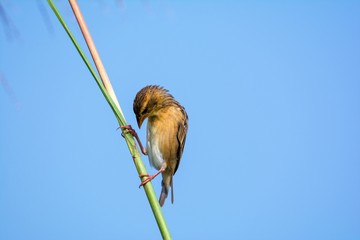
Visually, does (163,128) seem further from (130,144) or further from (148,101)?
(130,144)

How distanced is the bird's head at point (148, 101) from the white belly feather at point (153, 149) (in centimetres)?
23

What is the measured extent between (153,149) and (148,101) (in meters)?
0.58

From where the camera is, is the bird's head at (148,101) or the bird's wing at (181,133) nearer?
the bird's head at (148,101)

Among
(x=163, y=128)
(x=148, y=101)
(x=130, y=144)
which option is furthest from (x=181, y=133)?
(x=130, y=144)

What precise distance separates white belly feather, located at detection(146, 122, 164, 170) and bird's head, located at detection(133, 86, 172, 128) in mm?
234

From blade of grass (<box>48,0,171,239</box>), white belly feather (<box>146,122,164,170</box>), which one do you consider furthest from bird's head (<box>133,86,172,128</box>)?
blade of grass (<box>48,0,171,239</box>)

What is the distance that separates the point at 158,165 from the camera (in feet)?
16.9

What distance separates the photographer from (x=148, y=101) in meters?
4.71

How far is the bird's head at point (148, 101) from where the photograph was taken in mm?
4484

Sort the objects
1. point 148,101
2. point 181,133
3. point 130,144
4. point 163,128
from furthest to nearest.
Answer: point 181,133 < point 163,128 < point 148,101 < point 130,144

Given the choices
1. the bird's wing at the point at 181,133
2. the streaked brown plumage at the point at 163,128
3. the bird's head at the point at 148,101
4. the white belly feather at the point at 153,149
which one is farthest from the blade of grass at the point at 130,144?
the bird's wing at the point at 181,133

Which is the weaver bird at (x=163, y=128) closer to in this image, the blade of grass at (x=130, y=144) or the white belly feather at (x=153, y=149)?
the white belly feather at (x=153, y=149)

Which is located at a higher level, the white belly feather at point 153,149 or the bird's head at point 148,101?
the bird's head at point 148,101

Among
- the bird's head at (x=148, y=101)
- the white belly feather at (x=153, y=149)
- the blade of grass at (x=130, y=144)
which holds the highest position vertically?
the bird's head at (x=148, y=101)
